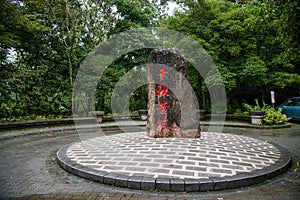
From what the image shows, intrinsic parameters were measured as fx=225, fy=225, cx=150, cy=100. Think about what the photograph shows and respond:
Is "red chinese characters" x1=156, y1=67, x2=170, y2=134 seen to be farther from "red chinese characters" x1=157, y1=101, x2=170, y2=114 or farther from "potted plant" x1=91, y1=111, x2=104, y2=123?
"potted plant" x1=91, y1=111, x2=104, y2=123

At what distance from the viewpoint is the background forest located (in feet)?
39.2

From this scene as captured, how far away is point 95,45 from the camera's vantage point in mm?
14945

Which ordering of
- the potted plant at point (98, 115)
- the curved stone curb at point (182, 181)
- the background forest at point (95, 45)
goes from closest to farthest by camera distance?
the curved stone curb at point (182, 181), the background forest at point (95, 45), the potted plant at point (98, 115)

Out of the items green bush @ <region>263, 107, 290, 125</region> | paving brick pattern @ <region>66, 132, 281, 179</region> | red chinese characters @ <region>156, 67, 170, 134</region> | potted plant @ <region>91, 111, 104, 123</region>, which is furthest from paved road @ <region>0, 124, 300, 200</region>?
potted plant @ <region>91, 111, 104, 123</region>

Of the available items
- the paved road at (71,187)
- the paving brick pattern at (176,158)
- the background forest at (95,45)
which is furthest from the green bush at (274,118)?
the paved road at (71,187)

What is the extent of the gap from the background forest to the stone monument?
5937 mm

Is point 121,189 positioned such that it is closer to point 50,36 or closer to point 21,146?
point 21,146

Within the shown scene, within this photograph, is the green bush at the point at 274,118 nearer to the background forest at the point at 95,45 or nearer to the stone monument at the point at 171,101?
the background forest at the point at 95,45

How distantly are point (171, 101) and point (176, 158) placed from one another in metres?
2.55

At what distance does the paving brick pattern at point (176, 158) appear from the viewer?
408 cm

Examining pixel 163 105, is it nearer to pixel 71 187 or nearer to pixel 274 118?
pixel 71 187

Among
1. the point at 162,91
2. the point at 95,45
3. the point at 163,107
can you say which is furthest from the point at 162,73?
the point at 95,45

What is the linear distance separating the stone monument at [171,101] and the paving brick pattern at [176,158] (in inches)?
16.8

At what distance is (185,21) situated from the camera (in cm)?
1355
